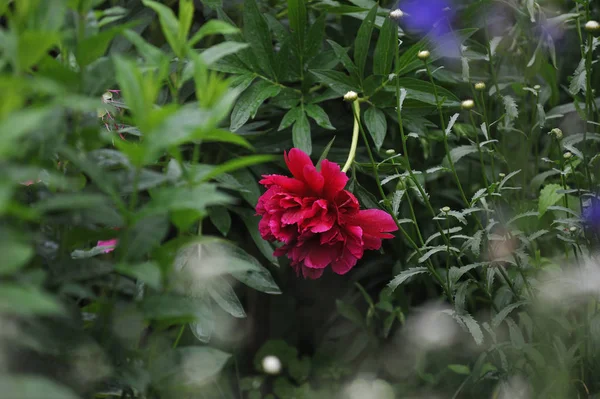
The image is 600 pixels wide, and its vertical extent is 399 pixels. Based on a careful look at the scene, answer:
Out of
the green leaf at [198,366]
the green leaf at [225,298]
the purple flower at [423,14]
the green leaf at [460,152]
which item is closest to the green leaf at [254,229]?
the green leaf at [225,298]

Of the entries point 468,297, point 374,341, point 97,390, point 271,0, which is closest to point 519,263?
point 468,297

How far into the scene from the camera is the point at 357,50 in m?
1.15

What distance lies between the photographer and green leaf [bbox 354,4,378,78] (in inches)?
43.7

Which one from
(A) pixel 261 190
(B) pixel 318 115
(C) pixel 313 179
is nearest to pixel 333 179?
(C) pixel 313 179

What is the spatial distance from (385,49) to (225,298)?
47cm

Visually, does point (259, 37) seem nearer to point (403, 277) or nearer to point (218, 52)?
point (403, 277)

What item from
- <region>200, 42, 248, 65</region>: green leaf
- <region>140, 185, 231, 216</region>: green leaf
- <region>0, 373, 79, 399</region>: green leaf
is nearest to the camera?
<region>0, 373, 79, 399</region>: green leaf

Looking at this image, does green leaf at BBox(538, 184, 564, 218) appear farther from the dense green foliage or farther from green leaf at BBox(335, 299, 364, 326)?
green leaf at BBox(335, 299, 364, 326)

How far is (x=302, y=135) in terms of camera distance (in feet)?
3.72

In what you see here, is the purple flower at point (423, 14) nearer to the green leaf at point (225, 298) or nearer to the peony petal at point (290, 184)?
the peony petal at point (290, 184)

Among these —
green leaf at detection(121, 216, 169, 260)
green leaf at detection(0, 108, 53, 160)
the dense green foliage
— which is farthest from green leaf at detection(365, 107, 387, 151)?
green leaf at detection(0, 108, 53, 160)

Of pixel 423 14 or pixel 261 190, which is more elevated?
pixel 423 14

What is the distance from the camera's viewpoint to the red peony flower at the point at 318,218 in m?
0.92

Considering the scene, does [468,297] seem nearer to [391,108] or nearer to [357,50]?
[391,108]
